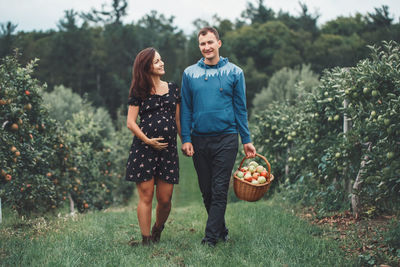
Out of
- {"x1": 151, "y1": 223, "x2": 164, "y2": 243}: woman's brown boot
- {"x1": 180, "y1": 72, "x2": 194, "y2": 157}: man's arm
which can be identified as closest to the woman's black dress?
{"x1": 180, "y1": 72, "x2": 194, "y2": 157}: man's arm

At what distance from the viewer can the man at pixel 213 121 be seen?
394 centimetres

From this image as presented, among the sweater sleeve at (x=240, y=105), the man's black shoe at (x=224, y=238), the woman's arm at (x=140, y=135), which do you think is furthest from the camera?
the man's black shoe at (x=224, y=238)

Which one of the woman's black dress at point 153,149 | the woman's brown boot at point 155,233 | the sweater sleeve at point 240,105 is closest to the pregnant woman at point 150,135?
the woman's black dress at point 153,149

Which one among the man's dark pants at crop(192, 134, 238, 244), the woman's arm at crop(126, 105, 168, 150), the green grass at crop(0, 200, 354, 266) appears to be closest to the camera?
the green grass at crop(0, 200, 354, 266)

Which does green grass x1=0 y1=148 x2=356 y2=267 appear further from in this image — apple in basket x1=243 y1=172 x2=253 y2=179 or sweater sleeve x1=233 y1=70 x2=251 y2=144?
sweater sleeve x1=233 y1=70 x2=251 y2=144

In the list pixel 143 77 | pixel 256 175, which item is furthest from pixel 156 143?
pixel 256 175

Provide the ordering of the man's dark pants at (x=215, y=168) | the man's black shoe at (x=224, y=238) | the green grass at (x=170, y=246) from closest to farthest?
the green grass at (x=170, y=246) → the man's dark pants at (x=215, y=168) → the man's black shoe at (x=224, y=238)

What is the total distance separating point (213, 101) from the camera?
3.97 metres

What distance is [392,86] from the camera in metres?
4.32

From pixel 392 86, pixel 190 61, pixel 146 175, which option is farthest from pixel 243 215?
pixel 190 61

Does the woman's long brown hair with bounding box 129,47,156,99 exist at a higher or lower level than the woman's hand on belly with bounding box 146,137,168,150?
A: higher

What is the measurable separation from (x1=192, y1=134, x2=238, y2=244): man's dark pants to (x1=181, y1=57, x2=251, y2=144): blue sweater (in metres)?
0.09

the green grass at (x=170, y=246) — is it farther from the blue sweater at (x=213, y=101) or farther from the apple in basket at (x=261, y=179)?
the blue sweater at (x=213, y=101)

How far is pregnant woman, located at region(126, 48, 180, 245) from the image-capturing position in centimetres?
382
